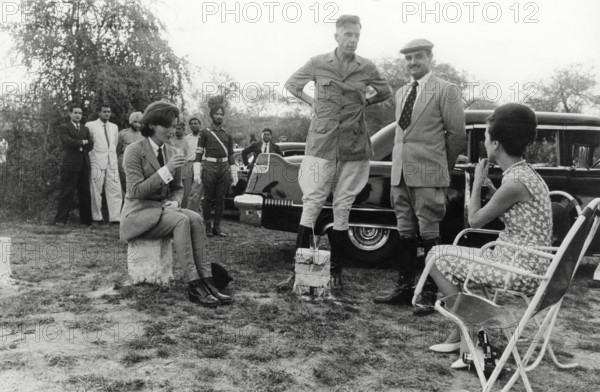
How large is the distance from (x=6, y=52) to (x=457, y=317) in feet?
32.3

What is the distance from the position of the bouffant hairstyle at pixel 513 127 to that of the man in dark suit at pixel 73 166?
7272mm

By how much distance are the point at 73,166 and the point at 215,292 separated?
5.41 metres

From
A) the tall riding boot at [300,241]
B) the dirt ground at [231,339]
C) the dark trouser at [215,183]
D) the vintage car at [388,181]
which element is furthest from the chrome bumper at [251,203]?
the dark trouser at [215,183]

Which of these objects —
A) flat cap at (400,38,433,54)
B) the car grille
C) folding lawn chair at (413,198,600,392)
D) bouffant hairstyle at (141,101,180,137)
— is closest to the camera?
folding lawn chair at (413,198,600,392)

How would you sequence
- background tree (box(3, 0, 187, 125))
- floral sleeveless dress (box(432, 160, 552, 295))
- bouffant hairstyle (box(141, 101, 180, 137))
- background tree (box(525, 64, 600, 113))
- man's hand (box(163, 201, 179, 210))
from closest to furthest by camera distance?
1. floral sleeveless dress (box(432, 160, 552, 295))
2. bouffant hairstyle (box(141, 101, 180, 137))
3. man's hand (box(163, 201, 179, 210))
4. background tree (box(3, 0, 187, 125))
5. background tree (box(525, 64, 600, 113))

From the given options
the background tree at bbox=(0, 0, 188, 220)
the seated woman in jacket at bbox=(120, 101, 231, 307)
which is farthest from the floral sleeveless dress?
the background tree at bbox=(0, 0, 188, 220)

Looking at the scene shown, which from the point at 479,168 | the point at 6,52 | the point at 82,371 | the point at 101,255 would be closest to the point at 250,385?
the point at 82,371

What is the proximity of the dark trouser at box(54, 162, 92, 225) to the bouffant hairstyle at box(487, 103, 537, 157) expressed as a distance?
7.30 meters

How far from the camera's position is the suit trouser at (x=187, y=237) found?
4.41m

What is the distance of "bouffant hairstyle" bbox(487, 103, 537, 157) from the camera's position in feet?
9.71

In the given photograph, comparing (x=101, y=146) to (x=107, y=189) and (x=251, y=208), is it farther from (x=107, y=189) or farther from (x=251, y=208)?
(x=251, y=208)

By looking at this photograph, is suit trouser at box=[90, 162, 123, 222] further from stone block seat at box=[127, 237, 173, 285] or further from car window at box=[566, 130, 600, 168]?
car window at box=[566, 130, 600, 168]

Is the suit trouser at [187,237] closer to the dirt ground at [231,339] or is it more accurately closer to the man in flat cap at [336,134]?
the dirt ground at [231,339]

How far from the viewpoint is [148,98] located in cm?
1042
